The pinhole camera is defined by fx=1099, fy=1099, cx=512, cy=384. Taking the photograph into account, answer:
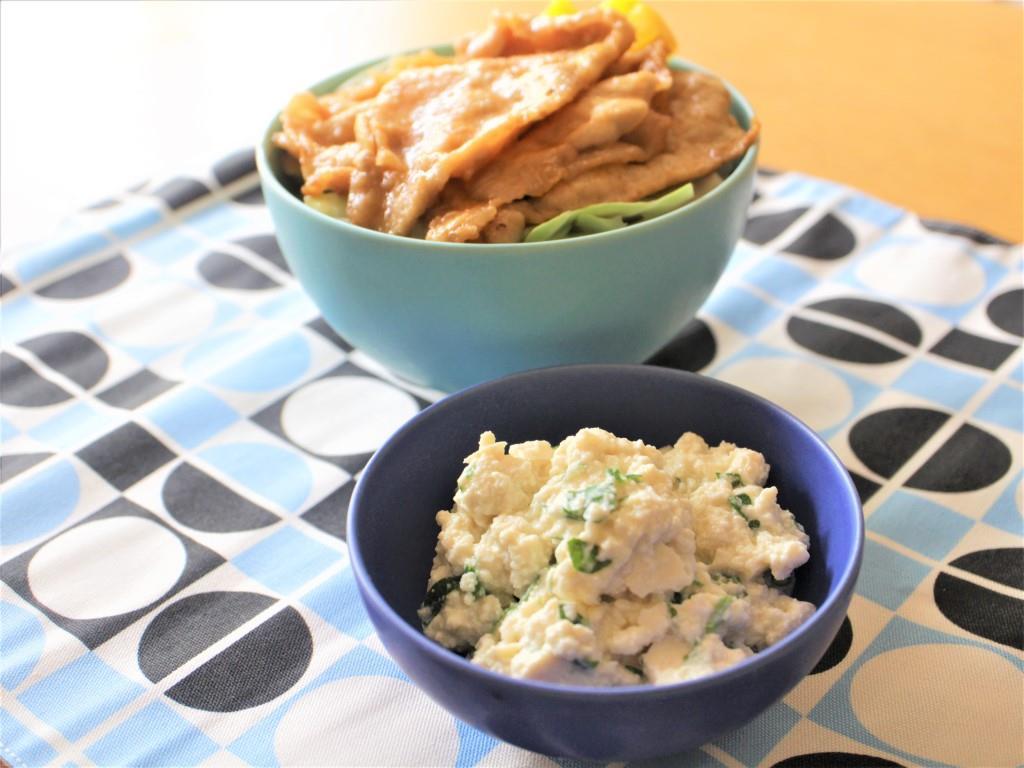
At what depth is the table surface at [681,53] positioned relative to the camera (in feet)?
4.94

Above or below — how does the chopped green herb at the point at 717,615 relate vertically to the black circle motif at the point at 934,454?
above

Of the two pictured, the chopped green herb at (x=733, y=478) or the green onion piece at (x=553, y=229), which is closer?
the chopped green herb at (x=733, y=478)

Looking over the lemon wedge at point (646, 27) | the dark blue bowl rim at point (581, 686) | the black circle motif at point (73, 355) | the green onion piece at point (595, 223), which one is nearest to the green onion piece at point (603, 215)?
the green onion piece at point (595, 223)

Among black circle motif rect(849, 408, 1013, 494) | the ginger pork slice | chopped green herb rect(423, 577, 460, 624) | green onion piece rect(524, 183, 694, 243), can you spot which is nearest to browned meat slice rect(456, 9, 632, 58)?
the ginger pork slice

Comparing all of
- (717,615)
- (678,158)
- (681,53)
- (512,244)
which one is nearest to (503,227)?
(512,244)

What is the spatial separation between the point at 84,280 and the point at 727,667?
38.8 inches

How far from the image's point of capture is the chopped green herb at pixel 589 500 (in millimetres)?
706

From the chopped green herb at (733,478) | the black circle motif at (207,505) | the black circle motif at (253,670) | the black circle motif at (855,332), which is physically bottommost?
the black circle motif at (855,332)

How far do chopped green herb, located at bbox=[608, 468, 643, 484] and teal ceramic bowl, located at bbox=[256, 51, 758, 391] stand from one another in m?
0.25

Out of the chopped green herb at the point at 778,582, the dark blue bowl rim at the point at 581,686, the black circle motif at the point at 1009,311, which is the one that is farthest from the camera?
the black circle motif at the point at 1009,311

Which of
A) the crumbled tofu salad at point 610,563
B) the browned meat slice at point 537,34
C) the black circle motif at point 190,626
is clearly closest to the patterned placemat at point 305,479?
the black circle motif at point 190,626

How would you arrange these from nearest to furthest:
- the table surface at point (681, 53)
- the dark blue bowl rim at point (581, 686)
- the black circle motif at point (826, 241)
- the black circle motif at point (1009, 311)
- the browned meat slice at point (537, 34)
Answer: the dark blue bowl rim at point (581, 686) → the browned meat slice at point (537, 34) → the black circle motif at point (1009, 311) → the black circle motif at point (826, 241) → the table surface at point (681, 53)

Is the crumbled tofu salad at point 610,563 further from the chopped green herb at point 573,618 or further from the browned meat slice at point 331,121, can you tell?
the browned meat slice at point 331,121

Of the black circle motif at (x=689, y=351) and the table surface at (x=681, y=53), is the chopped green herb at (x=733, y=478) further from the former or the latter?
the table surface at (x=681, y=53)
